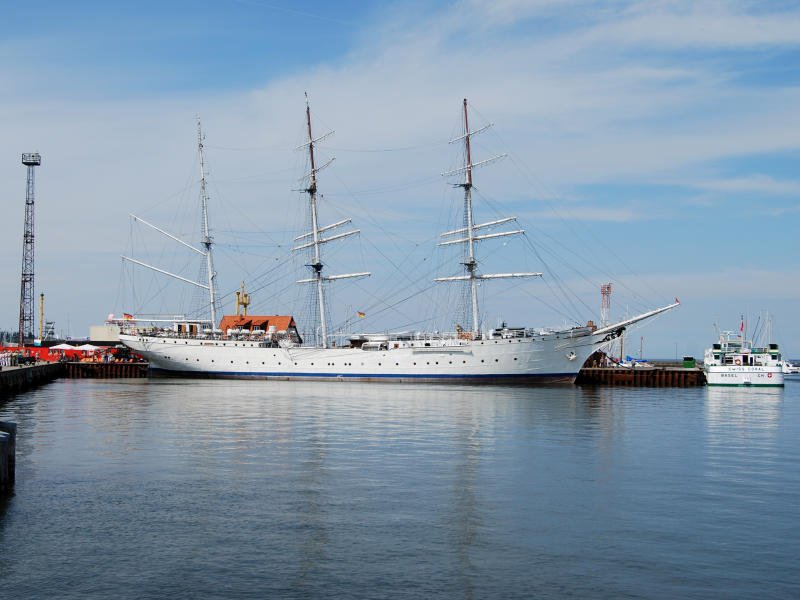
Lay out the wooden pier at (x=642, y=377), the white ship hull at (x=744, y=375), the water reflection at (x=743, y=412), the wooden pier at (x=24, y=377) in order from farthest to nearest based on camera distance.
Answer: the wooden pier at (x=642, y=377)
the white ship hull at (x=744, y=375)
the wooden pier at (x=24, y=377)
the water reflection at (x=743, y=412)

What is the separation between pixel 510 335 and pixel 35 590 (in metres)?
67.8

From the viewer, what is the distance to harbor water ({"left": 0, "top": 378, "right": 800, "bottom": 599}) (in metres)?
13.8

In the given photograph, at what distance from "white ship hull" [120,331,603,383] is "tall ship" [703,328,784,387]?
1250 centimetres

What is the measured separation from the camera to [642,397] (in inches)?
2516

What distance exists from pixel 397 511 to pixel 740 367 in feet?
236

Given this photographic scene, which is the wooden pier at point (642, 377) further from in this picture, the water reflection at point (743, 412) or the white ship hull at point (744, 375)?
the water reflection at point (743, 412)

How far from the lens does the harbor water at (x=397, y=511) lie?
13820 millimetres

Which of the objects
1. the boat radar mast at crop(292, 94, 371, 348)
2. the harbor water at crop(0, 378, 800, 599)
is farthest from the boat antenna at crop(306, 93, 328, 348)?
the harbor water at crop(0, 378, 800, 599)

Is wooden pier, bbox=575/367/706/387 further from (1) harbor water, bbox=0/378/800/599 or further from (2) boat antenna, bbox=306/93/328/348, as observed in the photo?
(1) harbor water, bbox=0/378/800/599

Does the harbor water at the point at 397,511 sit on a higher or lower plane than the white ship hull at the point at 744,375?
lower

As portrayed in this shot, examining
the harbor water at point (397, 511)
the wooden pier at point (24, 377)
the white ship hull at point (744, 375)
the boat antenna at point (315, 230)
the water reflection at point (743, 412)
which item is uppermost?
the boat antenna at point (315, 230)

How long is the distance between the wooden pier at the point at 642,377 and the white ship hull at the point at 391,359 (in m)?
11.0

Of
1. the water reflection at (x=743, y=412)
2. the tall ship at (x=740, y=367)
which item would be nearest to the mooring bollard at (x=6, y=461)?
the water reflection at (x=743, y=412)

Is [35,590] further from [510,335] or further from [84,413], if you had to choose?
[510,335]
